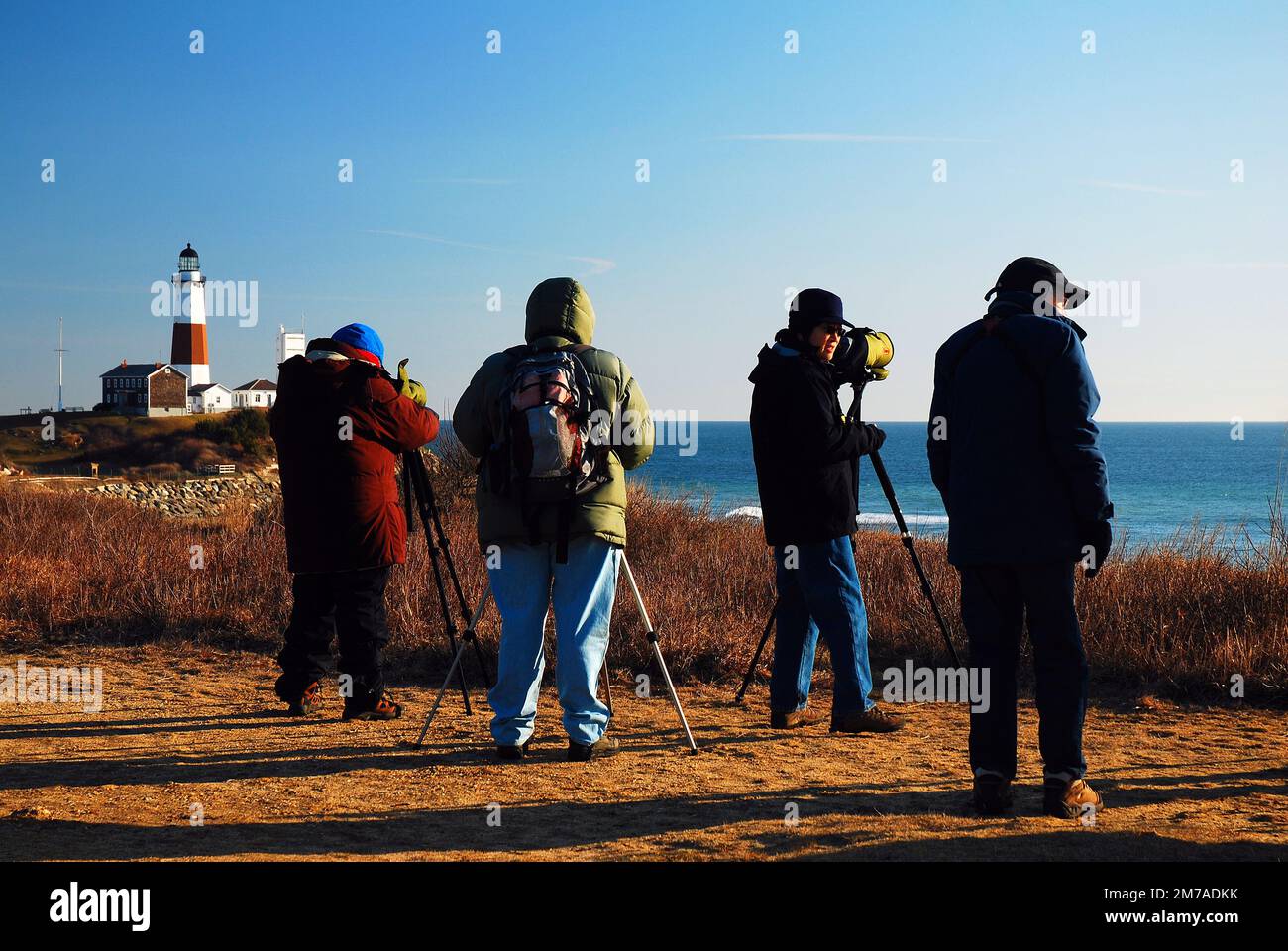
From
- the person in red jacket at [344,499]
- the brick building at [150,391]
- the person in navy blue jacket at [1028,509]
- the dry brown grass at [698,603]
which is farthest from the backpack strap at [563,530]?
the brick building at [150,391]

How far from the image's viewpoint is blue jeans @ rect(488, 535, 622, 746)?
5.04 metres

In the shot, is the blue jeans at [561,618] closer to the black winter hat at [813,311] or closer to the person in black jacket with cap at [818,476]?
the person in black jacket with cap at [818,476]

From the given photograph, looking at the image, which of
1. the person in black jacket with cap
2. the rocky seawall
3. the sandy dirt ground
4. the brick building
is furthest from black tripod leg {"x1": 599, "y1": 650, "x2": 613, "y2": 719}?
the brick building

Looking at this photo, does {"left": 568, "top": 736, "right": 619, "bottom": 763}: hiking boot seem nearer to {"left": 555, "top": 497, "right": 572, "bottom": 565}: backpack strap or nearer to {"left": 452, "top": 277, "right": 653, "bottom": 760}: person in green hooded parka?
{"left": 452, "top": 277, "right": 653, "bottom": 760}: person in green hooded parka

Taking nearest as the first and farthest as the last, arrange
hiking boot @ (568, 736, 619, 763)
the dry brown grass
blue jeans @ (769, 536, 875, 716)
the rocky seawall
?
hiking boot @ (568, 736, 619, 763)
blue jeans @ (769, 536, 875, 716)
the dry brown grass
the rocky seawall

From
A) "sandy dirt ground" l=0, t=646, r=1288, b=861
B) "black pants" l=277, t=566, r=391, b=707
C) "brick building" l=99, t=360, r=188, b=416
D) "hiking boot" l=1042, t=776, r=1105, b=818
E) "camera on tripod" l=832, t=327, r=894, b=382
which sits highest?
"brick building" l=99, t=360, r=188, b=416

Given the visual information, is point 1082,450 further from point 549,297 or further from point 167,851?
point 167,851

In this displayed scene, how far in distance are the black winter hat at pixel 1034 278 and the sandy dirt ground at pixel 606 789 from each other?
195 cm

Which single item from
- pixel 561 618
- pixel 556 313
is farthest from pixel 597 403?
pixel 561 618

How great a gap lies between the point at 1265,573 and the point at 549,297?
5.83m

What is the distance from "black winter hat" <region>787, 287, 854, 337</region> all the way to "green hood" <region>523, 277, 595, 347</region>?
1.07 meters

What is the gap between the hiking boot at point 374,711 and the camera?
6.04 meters

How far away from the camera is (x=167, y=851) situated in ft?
12.5

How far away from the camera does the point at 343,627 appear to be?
591cm
